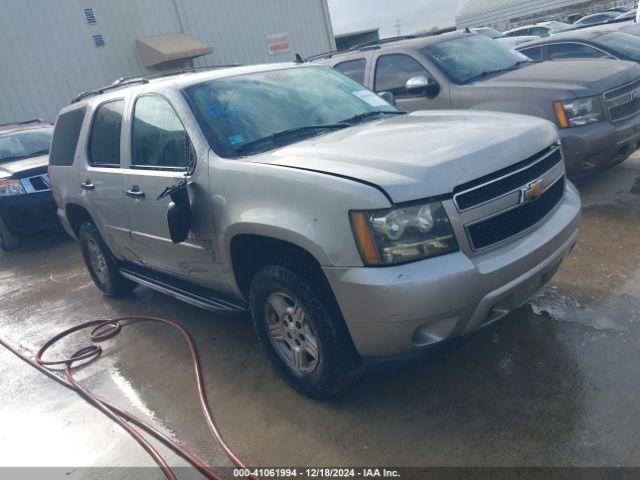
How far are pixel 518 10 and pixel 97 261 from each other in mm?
53484

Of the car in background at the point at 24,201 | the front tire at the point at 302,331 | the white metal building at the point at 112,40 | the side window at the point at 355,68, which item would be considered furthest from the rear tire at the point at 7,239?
the white metal building at the point at 112,40

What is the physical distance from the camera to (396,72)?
6.32 meters

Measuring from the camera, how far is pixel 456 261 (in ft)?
7.93

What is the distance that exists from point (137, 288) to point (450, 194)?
4.03m

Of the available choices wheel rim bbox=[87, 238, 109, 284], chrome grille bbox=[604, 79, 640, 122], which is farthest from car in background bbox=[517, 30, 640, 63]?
wheel rim bbox=[87, 238, 109, 284]

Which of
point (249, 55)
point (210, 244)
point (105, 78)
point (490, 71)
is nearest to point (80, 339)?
point (210, 244)

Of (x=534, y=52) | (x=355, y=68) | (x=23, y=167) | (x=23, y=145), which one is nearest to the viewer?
(x=355, y=68)

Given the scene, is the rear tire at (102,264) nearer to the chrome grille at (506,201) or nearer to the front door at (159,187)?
the front door at (159,187)

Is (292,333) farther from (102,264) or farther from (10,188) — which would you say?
(10,188)

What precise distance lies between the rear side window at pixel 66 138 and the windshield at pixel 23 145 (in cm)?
375

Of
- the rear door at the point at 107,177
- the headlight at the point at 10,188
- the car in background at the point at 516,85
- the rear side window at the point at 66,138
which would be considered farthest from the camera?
the headlight at the point at 10,188

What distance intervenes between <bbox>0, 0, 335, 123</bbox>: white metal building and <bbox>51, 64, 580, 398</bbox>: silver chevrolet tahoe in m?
13.4

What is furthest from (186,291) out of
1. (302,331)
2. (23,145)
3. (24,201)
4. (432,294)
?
(23,145)

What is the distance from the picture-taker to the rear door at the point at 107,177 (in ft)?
13.5
